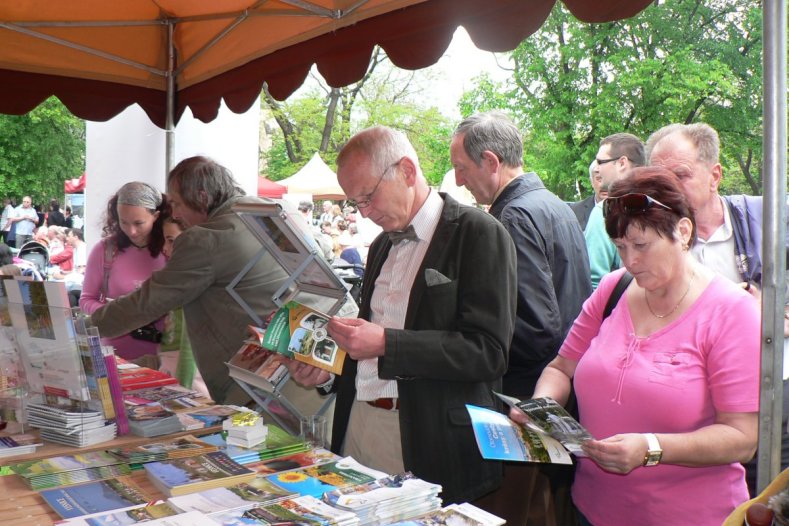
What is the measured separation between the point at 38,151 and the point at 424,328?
30.3 metres

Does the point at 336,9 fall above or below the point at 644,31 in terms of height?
below

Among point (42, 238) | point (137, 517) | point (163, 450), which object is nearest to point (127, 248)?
point (163, 450)

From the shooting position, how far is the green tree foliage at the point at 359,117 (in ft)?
89.4

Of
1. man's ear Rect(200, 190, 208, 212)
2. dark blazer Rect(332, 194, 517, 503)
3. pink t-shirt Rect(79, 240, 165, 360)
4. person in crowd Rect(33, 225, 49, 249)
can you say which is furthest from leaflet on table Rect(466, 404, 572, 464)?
person in crowd Rect(33, 225, 49, 249)

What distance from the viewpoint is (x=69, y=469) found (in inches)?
74.5

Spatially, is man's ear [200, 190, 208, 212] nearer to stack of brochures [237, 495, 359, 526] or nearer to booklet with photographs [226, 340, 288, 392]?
booklet with photographs [226, 340, 288, 392]

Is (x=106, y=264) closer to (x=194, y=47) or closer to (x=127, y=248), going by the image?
(x=127, y=248)

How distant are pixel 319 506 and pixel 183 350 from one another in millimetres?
2191

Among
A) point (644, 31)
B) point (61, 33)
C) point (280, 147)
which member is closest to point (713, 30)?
point (644, 31)

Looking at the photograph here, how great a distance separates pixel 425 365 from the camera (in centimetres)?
198

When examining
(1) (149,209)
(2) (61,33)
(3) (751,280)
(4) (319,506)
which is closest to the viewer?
(4) (319,506)

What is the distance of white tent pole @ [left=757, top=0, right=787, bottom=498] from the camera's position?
5.46ft

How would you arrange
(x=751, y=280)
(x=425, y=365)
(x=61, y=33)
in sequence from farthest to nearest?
1. (x=61, y=33)
2. (x=751, y=280)
3. (x=425, y=365)

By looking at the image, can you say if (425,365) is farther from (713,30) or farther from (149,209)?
(713,30)
